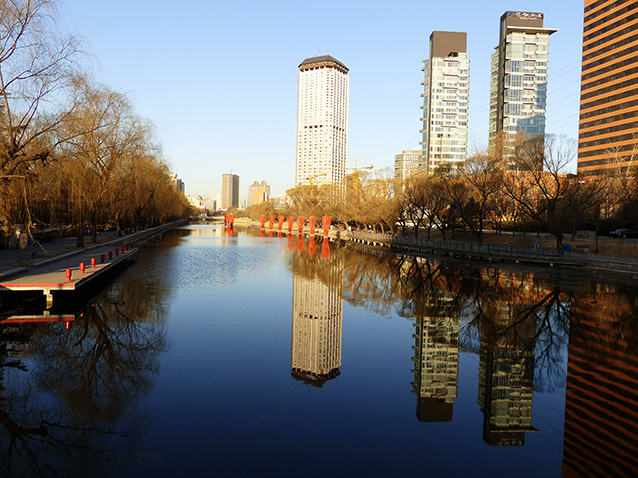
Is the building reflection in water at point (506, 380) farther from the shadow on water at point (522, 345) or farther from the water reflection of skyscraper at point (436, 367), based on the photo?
the water reflection of skyscraper at point (436, 367)

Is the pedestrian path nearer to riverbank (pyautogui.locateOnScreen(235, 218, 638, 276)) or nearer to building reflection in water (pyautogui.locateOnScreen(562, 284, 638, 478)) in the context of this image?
building reflection in water (pyautogui.locateOnScreen(562, 284, 638, 478))

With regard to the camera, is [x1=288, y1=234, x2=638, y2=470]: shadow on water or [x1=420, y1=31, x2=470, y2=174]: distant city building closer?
[x1=288, y1=234, x2=638, y2=470]: shadow on water

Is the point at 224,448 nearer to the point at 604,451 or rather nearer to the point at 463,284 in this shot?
the point at 604,451

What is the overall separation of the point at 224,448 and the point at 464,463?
3.77m

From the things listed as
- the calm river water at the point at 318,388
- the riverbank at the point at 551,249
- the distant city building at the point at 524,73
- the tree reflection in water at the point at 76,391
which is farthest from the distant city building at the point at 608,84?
the tree reflection in water at the point at 76,391

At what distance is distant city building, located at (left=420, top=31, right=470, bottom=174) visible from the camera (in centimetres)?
14700

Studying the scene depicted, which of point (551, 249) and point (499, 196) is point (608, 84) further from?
point (551, 249)

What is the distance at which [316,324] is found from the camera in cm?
1547

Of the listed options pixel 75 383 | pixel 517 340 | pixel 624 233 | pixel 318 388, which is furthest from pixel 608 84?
pixel 75 383

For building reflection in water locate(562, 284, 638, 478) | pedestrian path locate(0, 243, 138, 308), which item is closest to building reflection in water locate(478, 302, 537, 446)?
building reflection in water locate(562, 284, 638, 478)

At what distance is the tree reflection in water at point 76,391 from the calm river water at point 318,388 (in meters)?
0.04

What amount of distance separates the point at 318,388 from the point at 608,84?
11419 centimetres

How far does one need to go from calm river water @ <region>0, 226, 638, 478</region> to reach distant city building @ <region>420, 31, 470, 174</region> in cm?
13460

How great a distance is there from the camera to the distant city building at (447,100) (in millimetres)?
147000
